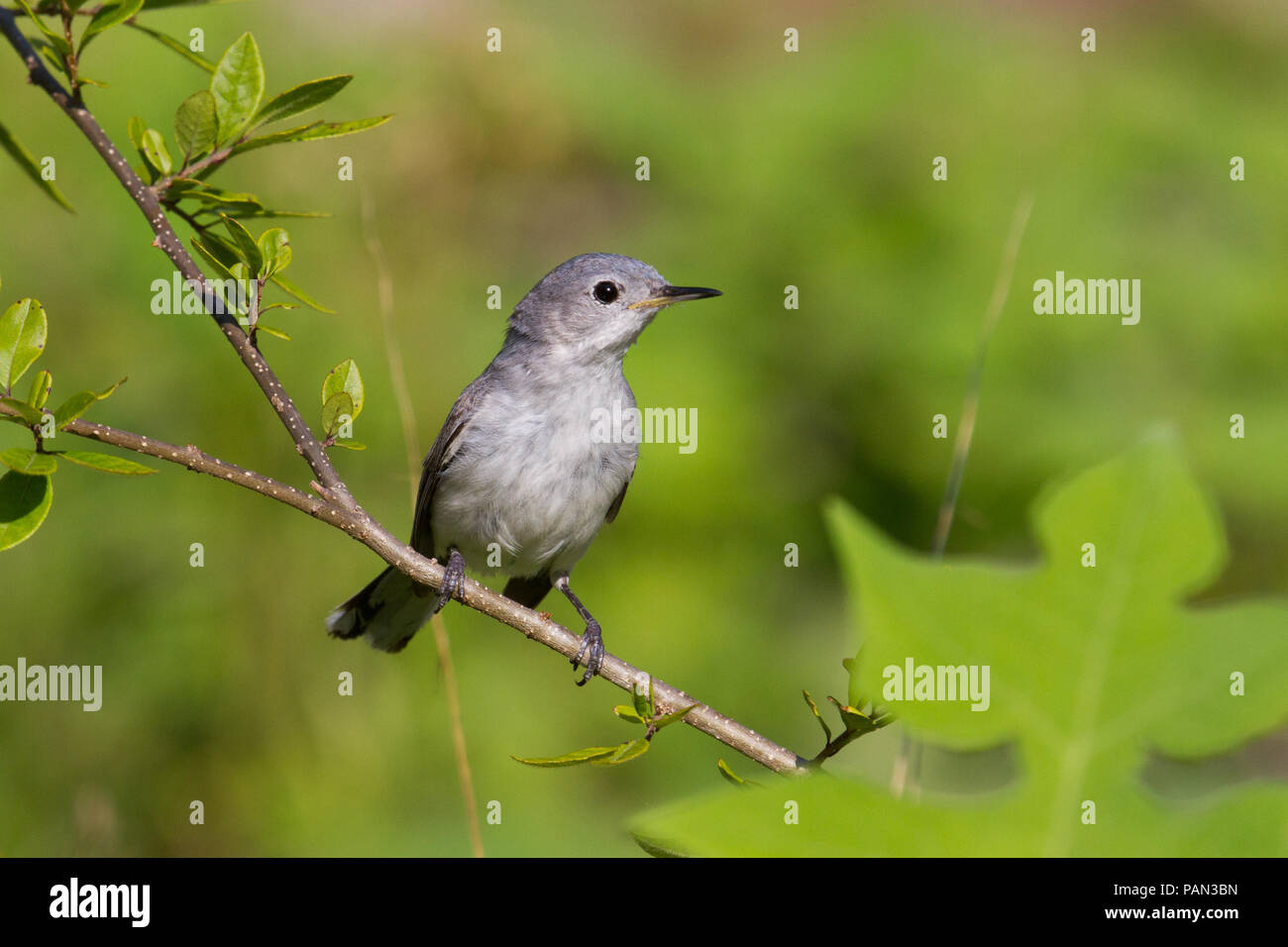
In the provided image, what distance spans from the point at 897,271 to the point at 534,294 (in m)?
2.47

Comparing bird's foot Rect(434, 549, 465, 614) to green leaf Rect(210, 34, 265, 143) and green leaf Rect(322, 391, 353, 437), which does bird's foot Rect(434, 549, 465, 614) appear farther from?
green leaf Rect(210, 34, 265, 143)

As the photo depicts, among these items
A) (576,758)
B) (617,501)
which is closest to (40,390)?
(576,758)

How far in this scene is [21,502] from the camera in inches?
66.3

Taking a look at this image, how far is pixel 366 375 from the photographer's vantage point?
18.0 ft

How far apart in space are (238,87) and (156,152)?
183 mm

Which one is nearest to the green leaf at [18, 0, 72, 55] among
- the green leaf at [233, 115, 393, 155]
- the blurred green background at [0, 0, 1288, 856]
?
the green leaf at [233, 115, 393, 155]

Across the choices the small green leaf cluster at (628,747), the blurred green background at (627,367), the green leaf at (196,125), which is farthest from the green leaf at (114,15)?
the blurred green background at (627,367)

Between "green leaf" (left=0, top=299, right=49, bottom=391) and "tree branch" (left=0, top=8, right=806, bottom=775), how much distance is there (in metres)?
0.11

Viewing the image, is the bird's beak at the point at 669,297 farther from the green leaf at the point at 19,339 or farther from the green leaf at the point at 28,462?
the green leaf at the point at 28,462

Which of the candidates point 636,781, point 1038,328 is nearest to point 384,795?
point 636,781

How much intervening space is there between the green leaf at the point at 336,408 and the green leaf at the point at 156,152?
477mm

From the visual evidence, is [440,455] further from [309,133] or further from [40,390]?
[40,390]

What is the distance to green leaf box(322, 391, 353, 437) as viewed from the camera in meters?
2.14

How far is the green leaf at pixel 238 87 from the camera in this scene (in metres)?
1.90
